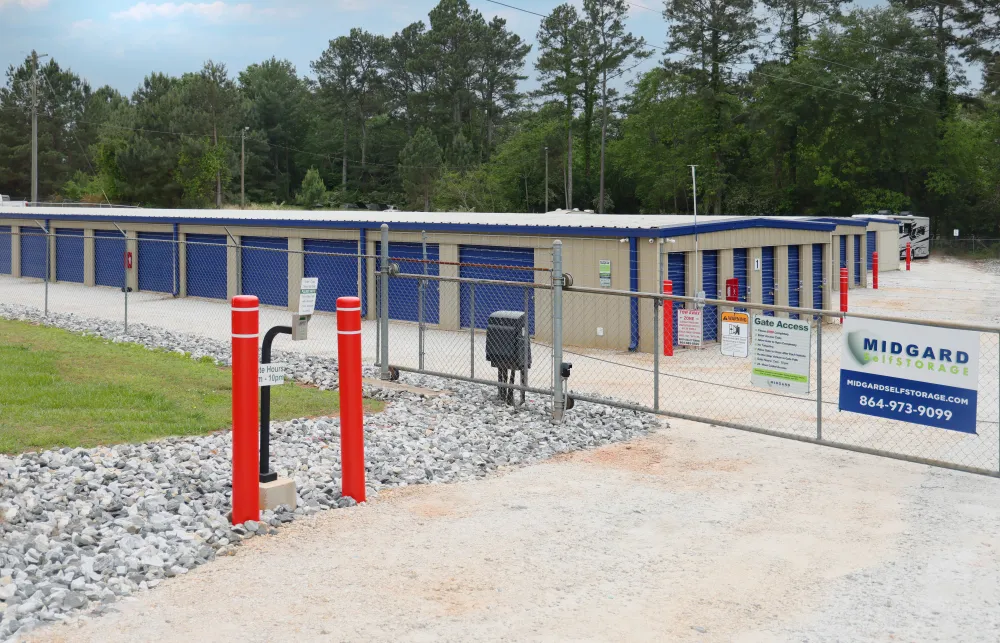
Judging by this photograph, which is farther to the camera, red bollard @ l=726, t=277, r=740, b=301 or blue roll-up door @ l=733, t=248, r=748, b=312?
blue roll-up door @ l=733, t=248, r=748, b=312

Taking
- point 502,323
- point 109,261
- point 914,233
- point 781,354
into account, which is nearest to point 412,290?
point 502,323

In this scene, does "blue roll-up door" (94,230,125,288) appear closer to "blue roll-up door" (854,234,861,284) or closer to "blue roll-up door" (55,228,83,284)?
"blue roll-up door" (55,228,83,284)

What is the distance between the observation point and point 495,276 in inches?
934

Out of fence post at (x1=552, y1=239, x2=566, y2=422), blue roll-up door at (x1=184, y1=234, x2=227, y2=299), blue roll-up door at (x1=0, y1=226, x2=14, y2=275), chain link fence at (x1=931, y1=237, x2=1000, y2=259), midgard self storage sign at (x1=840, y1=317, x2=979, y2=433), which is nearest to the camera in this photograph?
midgard self storage sign at (x1=840, y1=317, x2=979, y2=433)

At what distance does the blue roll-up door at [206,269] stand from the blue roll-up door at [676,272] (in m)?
15.0

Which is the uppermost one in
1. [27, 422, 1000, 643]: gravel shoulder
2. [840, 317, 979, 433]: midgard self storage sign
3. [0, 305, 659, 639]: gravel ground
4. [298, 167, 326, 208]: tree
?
[298, 167, 326, 208]: tree

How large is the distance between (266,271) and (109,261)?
9.04 m

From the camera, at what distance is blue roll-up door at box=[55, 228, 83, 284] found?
37.2m

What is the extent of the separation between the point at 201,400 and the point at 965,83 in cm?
7112

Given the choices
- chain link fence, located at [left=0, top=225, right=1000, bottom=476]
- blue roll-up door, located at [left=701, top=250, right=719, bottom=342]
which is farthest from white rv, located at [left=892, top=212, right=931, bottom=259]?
blue roll-up door, located at [left=701, top=250, right=719, bottom=342]

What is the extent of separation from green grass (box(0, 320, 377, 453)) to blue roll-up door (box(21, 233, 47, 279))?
22789 mm

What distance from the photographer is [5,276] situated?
131ft

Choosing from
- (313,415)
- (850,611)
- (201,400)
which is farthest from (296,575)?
(201,400)

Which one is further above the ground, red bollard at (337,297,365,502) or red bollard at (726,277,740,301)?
red bollard at (726,277,740,301)
